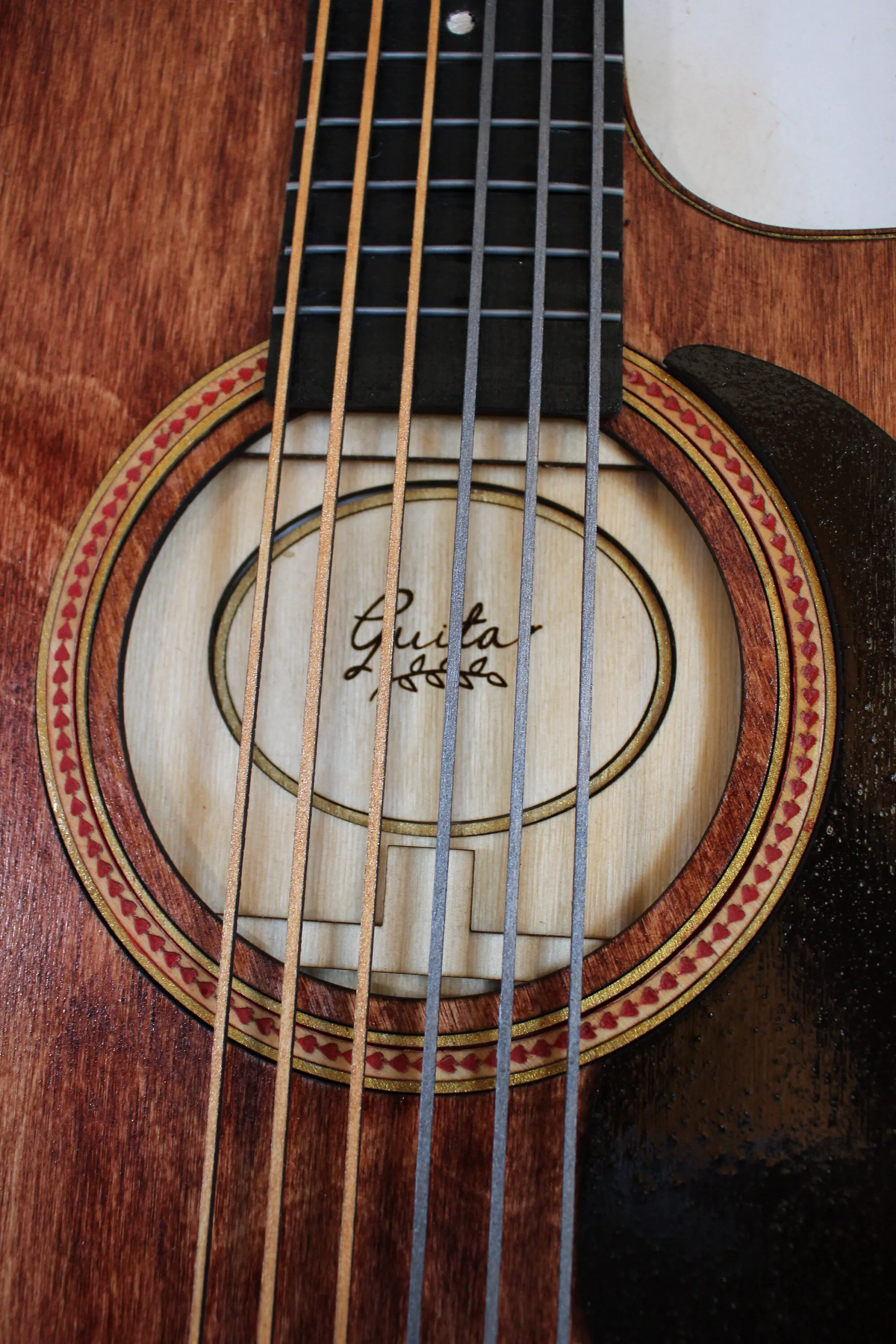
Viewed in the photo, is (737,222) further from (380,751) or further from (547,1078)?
(547,1078)

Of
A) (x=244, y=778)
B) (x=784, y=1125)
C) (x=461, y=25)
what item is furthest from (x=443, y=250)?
(x=784, y=1125)

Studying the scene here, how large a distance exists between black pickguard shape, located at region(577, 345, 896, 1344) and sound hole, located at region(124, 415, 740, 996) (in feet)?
0.38

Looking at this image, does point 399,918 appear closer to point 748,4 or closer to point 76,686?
point 76,686

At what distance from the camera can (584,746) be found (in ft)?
2.84

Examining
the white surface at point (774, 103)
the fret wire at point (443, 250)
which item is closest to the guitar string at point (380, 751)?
the fret wire at point (443, 250)

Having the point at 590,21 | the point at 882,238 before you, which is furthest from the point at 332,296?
the point at 882,238

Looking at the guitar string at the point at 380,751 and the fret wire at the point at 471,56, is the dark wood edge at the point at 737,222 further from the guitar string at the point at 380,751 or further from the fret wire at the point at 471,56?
the guitar string at the point at 380,751

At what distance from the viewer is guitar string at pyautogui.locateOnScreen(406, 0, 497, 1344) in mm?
812

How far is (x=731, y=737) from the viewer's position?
39.0 inches

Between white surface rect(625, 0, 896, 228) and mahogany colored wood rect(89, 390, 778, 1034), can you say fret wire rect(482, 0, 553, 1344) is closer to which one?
mahogany colored wood rect(89, 390, 778, 1034)

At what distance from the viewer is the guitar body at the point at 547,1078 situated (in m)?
0.86

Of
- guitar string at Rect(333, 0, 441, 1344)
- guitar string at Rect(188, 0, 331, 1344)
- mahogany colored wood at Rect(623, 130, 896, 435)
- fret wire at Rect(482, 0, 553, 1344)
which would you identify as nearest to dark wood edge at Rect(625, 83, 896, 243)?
mahogany colored wood at Rect(623, 130, 896, 435)

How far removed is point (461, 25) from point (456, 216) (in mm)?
232

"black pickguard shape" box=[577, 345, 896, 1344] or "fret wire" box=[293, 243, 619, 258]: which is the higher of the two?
"fret wire" box=[293, 243, 619, 258]
